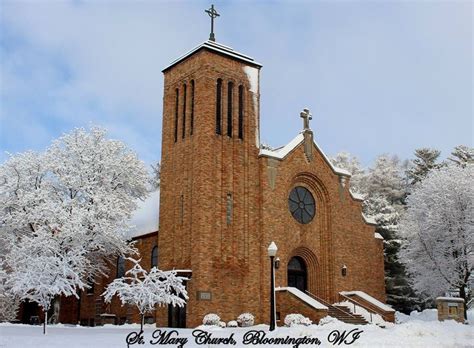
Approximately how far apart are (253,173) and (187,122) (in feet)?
14.4

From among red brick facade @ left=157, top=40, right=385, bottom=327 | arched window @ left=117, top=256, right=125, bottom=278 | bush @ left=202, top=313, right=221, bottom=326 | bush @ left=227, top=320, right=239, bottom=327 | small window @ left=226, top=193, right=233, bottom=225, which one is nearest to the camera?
bush @ left=202, top=313, right=221, bottom=326

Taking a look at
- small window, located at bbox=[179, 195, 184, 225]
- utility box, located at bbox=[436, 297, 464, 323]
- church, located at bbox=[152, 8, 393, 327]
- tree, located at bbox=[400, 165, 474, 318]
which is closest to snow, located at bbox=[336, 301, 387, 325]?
church, located at bbox=[152, 8, 393, 327]

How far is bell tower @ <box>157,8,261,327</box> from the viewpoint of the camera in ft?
92.9

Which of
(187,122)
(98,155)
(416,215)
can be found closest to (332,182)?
(416,215)

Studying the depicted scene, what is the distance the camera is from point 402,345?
52.3 feet

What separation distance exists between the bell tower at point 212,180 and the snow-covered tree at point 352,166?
1163 inches

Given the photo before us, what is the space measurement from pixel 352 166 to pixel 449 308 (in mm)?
38449

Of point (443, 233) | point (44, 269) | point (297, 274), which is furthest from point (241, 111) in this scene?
point (443, 233)

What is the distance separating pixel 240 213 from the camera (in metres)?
30.0

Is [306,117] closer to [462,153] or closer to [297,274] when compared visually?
[297,274]

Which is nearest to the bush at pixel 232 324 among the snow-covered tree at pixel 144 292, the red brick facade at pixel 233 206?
the red brick facade at pixel 233 206

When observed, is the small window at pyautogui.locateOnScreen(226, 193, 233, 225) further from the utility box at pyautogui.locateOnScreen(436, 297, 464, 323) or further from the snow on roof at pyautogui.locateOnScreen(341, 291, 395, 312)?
the utility box at pyautogui.locateOnScreen(436, 297, 464, 323)

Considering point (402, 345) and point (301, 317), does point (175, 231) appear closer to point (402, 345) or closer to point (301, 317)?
point (301, 317)

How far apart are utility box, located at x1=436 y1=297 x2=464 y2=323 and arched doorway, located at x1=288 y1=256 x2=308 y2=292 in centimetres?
930
